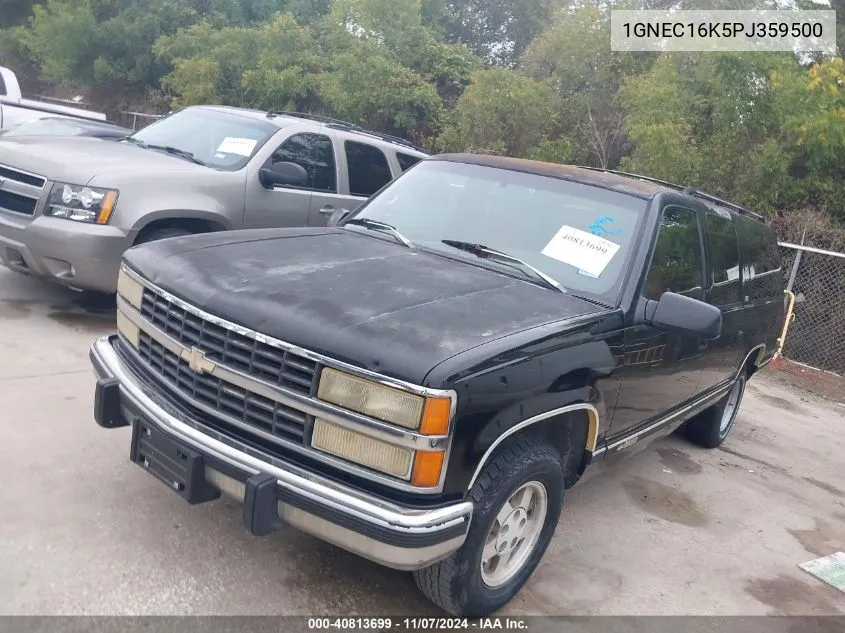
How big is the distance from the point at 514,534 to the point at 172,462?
4.73ft

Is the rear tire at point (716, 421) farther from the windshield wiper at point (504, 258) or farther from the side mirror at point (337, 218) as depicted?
the side mirror at point (337, 218)

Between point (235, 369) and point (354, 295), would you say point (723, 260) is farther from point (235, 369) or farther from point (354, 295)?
point (235, 369)

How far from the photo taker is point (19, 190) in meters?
5.99

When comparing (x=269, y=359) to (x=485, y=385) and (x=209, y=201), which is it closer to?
(x=485, y=385)

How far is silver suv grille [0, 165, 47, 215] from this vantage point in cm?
591

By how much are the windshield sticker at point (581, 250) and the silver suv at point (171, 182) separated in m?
2.06

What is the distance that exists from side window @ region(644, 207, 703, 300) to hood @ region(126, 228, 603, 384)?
584mm

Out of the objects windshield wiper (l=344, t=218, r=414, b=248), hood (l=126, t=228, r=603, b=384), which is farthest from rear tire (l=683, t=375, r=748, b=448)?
windshield wiper (l=344, t=218, r=414, b=248)

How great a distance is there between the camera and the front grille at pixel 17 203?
5.93 metres

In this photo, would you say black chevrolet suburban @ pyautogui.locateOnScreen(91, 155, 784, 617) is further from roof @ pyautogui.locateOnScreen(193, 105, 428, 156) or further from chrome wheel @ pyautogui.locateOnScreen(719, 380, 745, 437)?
roof @ pyautogui.locateOnScreen(193, 105, 428, 156)

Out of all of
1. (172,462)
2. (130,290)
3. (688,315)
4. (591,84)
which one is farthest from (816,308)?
(172,462)

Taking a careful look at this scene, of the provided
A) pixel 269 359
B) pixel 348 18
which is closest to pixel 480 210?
pixel 269 359

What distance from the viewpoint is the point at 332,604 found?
3.26m

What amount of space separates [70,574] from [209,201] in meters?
3.75
